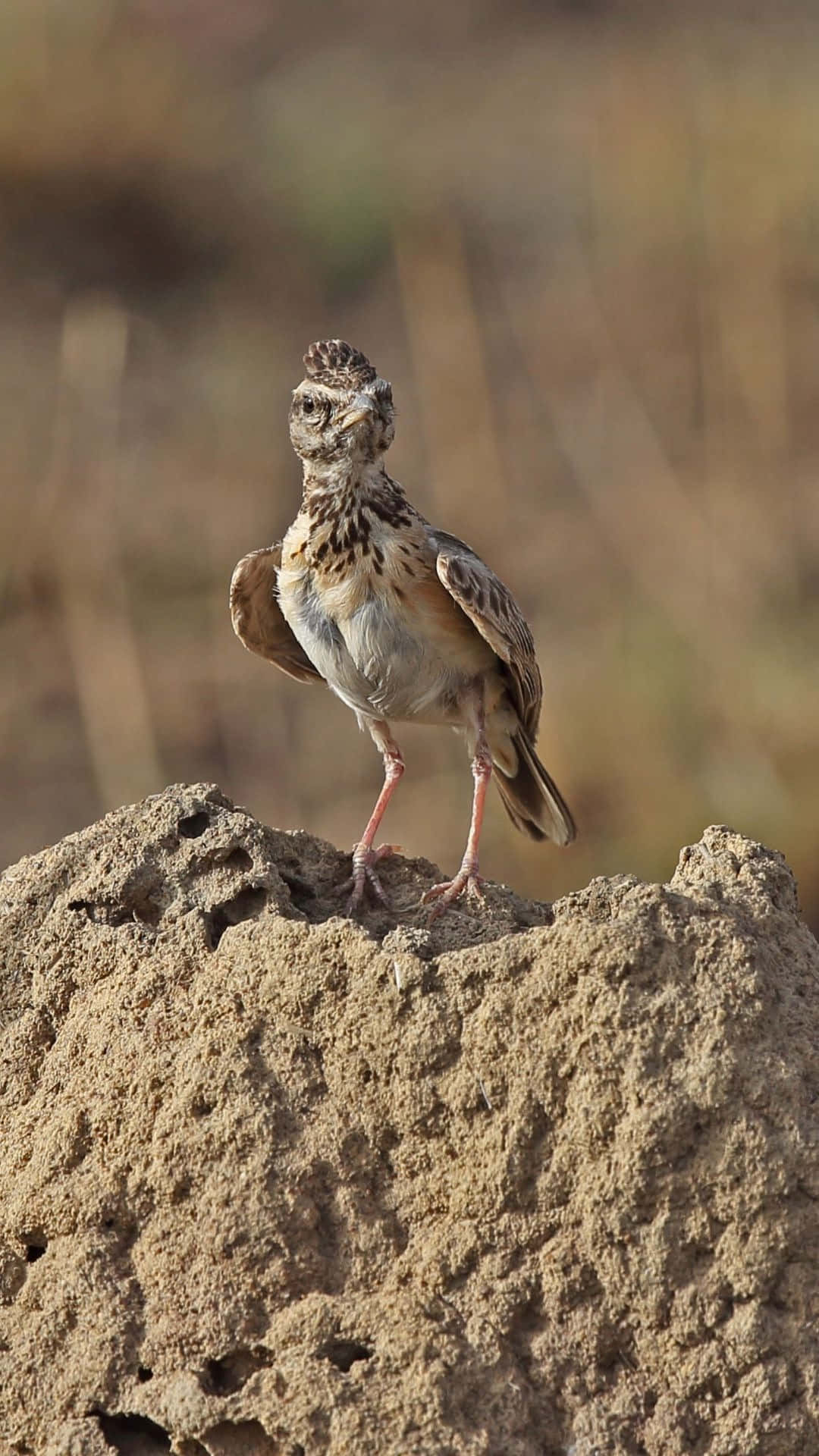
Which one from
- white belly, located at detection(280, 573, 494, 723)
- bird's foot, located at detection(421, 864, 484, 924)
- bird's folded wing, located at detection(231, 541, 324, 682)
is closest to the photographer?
bird's foot, located at detection(421, 864, 484, 924)

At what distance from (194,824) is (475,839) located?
1.18 meters

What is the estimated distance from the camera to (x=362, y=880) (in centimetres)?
487

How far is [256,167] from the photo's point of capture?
1758cm

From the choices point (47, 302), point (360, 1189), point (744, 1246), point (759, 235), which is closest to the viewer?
point (744, 1246)

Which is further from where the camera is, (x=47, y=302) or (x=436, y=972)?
(x=47, y=302)

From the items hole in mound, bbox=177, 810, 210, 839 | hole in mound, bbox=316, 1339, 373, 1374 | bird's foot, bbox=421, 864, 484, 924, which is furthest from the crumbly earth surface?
bird's foot, bbox=421, 864, 484, 924

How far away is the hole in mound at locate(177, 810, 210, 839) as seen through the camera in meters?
4.56

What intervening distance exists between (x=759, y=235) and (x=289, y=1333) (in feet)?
42.5

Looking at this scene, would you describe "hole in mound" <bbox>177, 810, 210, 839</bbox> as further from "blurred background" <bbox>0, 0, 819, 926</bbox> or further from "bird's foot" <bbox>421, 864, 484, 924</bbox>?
"blurred background" <bbox>0, 0, 819, 926</bbox>

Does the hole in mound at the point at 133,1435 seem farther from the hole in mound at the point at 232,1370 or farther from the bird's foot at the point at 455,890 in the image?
the bird's foot at the point at 455,890

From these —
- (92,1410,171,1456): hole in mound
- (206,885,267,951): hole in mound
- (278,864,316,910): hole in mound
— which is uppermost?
(278,864,316,910): hole in mound

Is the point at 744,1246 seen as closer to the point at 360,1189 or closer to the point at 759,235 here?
the point at 360,1189

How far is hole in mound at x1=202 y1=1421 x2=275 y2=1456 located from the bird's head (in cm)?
311

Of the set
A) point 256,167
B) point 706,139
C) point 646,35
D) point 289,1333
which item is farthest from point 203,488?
point 289,1333
